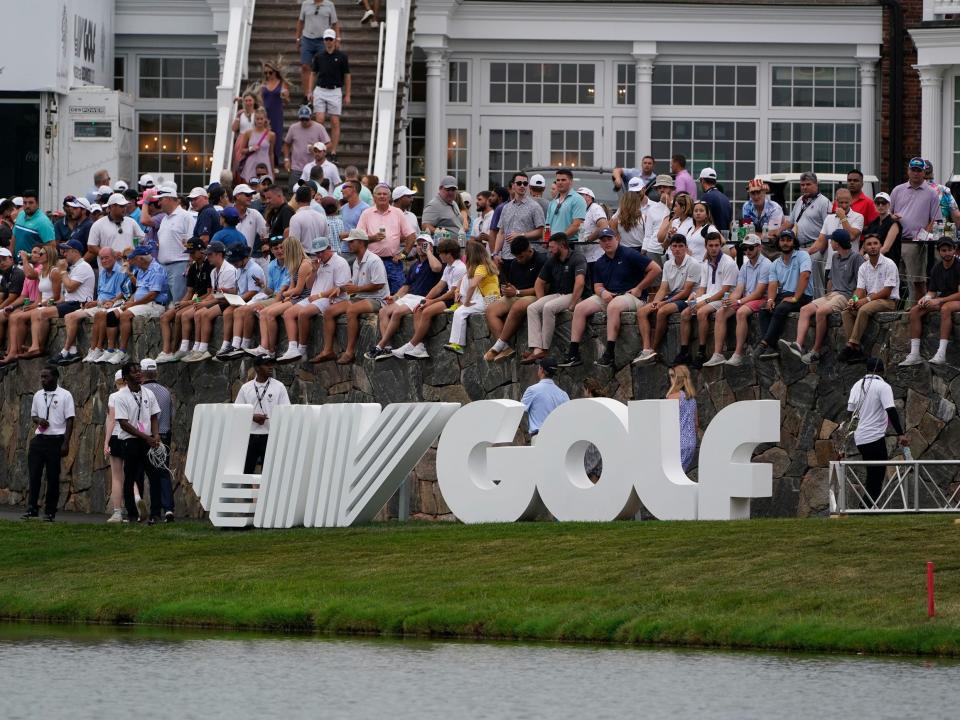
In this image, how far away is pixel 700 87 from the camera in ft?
128

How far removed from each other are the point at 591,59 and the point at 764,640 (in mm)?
23274

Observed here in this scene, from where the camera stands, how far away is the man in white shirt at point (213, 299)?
88.8ft

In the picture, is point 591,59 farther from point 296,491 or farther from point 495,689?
point 495,689

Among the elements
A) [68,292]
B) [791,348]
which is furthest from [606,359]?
[68,292]

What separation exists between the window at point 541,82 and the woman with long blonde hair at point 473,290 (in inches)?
556

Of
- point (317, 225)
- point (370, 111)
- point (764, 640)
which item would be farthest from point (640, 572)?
point (370, 111)

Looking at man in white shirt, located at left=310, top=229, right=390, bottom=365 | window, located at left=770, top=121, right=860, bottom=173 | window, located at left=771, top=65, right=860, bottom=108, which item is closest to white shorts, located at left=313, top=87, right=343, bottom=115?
man in white shirt, located at left=310, top=229, right=390, bottom=365

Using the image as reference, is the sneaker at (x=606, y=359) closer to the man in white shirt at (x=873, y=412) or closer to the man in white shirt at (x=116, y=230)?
the man in white shirt at (x=873, y=412)

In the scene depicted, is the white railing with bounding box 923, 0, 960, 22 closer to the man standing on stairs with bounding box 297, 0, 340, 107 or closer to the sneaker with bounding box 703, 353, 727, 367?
the man standing on stairs with bounding box 297, 0, 340, 107

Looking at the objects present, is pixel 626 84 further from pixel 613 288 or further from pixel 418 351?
pixel 613 288

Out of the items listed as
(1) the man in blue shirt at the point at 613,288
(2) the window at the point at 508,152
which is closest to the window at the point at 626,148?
(2) the window at the point at 508,152

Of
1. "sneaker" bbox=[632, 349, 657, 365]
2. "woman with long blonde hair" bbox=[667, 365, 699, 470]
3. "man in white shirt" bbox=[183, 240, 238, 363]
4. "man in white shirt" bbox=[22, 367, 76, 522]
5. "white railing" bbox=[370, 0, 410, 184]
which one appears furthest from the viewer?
"white railing" bbox=[370, 0, 410, 184]

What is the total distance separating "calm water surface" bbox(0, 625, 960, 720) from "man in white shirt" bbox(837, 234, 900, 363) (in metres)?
6.63

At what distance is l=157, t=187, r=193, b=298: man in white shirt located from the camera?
92.9ft
